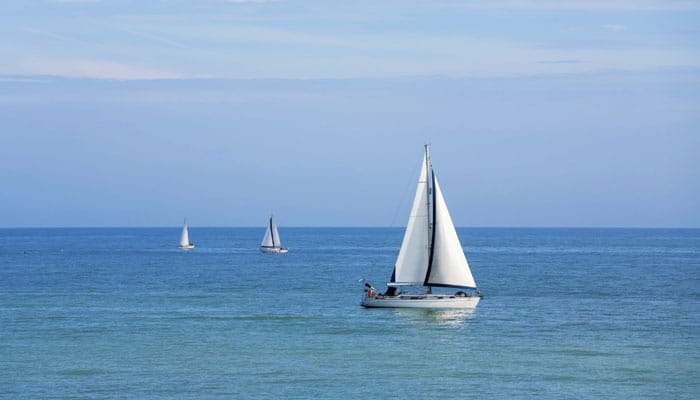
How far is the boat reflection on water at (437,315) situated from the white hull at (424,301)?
34cm

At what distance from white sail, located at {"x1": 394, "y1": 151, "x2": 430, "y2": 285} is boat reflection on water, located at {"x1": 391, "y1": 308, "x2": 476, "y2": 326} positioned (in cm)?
254

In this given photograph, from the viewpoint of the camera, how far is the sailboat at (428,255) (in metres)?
72.4

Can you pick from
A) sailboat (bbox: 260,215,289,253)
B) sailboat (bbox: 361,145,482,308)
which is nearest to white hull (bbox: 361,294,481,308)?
sailboat (bbox: 361,145,482,308)

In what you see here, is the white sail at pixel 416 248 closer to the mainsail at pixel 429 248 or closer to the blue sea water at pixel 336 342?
the mainsail at pixel 429 248

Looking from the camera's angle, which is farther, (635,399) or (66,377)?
(66,377)

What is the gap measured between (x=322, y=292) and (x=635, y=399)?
51.5 meters

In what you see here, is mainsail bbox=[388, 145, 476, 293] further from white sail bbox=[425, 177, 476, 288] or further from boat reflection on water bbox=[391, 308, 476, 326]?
boat reflection on water bbox=[391, 308, 476, 326]

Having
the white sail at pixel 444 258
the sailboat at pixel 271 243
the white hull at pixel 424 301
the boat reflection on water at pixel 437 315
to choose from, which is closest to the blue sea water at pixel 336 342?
the boat reflection on water at pixel 437 315

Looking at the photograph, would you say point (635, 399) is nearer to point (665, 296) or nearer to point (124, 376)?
point (124, 376)

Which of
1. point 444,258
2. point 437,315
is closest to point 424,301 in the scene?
point 437,315

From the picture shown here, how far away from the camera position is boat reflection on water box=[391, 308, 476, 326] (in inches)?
2630

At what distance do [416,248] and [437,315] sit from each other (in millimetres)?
5700

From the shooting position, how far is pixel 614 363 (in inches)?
1976

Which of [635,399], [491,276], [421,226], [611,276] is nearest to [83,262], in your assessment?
[491,276]
